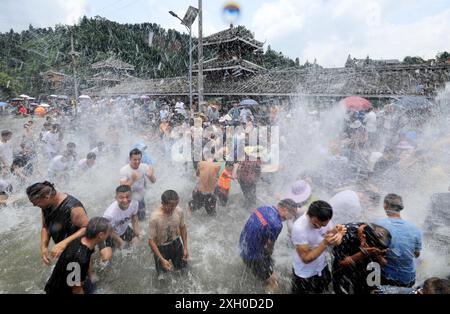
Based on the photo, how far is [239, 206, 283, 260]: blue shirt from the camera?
348 centimetres

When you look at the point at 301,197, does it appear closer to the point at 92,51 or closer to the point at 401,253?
the point at 401,253

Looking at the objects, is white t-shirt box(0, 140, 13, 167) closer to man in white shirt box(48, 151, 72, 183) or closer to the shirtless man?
man in white shirt box(48, 151, 72, 183)

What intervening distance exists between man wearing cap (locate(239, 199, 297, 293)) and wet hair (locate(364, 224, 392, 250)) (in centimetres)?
89

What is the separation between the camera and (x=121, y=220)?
4105mm

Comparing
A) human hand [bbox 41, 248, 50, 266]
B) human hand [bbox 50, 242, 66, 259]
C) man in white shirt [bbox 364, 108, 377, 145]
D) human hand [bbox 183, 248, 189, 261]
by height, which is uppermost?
man in white shirt [bbox 364, 108, 377, 145]

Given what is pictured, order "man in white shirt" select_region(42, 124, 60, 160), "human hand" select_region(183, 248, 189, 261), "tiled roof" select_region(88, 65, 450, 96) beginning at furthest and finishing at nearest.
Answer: "tiled roof" select_region(88, 65, 450, 96), "man in white shirt" select_region(42, 124, 60, 160), "human hand" select_region(183, 248, 189, 261)

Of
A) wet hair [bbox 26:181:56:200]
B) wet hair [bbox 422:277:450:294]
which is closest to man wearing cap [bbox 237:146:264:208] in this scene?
wet hair [bbox 26:181:56:200]

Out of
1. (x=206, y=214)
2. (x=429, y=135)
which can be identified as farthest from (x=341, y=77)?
(x=206, y=214)

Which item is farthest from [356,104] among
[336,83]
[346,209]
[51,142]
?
[51,142]

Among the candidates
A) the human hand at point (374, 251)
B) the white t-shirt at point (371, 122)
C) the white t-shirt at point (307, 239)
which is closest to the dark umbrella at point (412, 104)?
the white t-shirt at point (371, 122)

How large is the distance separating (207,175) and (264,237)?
2.50 m

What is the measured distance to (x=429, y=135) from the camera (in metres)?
8.89

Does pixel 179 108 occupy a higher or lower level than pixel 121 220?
higher
